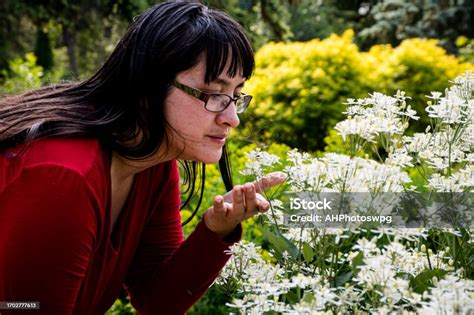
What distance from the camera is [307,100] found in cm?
540

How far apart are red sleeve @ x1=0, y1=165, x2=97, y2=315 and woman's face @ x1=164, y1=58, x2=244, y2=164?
0.29 m

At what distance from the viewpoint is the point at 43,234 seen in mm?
1346

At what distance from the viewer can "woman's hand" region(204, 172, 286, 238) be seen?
143 cm

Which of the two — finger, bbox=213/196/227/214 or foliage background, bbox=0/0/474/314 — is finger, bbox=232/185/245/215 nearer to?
finger, bbox=213/196/227/214

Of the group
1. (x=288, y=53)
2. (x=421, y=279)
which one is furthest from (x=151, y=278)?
(x=288, y=53)

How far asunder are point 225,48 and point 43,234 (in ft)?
2.04

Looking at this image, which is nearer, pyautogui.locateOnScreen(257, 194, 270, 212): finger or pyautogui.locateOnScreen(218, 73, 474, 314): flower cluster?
pyautogui.locateOnScreen(218, 73, 474, 314): flower cluster

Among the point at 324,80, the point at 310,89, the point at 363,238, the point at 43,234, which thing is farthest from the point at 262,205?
the point at 324,80

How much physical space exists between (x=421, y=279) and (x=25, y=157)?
910 mm

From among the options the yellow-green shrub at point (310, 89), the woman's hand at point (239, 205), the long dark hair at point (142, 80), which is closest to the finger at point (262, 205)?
the woman's hand at point (239, 205)

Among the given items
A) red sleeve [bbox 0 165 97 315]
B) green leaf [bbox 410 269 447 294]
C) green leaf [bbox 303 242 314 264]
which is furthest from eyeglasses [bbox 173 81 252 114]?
green leaf [bbox 410 269 447 294]

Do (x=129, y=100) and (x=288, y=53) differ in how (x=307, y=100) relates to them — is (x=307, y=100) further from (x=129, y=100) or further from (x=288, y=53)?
(x=129, y=100)

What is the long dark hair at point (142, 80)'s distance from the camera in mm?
1510

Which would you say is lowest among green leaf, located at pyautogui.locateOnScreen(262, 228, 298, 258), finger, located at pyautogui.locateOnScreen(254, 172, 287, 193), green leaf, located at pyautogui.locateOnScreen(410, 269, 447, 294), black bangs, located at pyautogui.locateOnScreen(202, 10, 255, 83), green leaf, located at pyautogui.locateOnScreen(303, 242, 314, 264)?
green leaf, located at pyautogui.locateOnScreen(410, 269, 447, 294)
